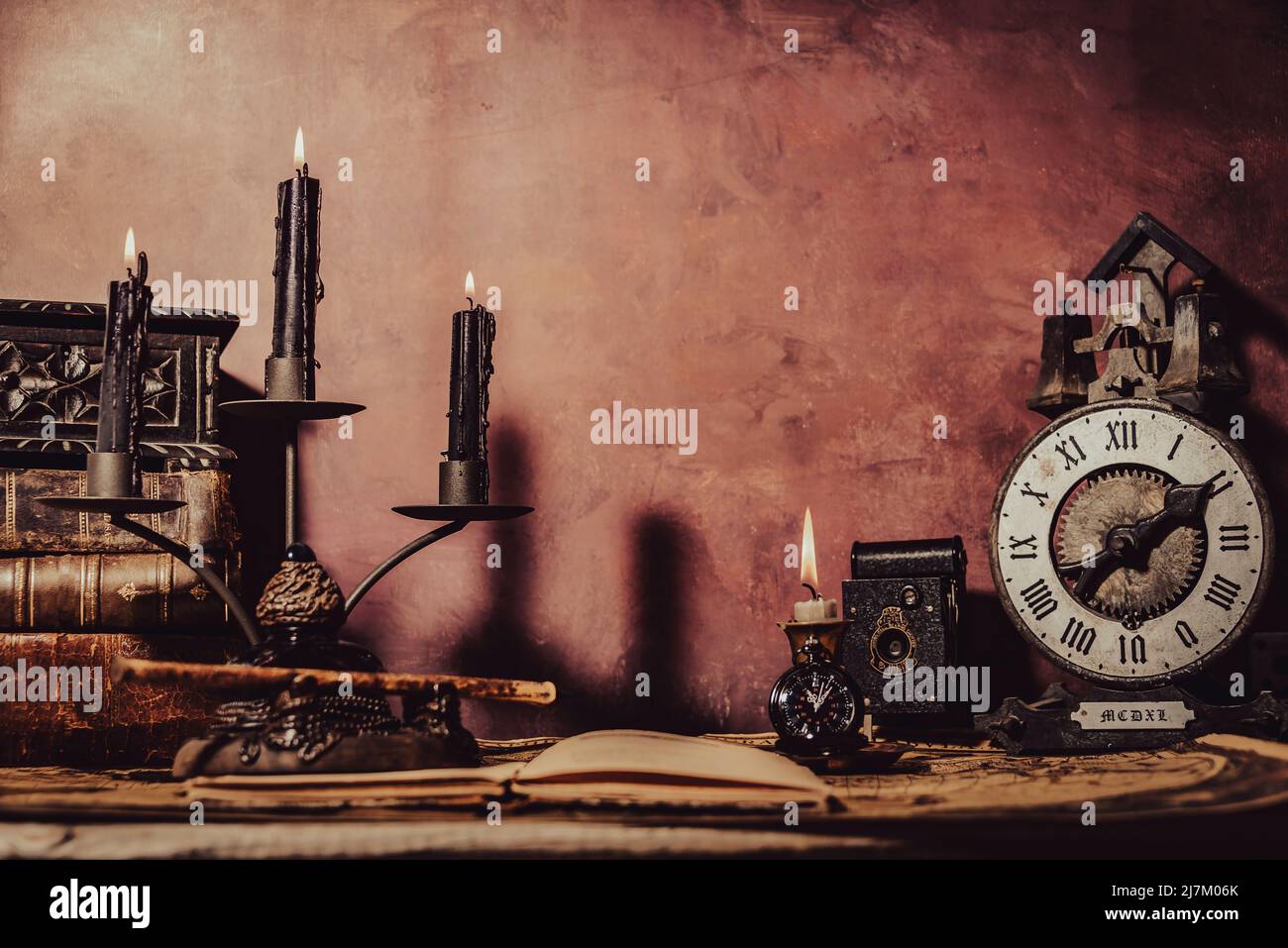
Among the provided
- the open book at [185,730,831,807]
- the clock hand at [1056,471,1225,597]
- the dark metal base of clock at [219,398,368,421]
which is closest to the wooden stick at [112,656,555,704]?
the open book at [185,730,831,807]

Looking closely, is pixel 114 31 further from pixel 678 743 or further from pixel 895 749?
pixel 895 749

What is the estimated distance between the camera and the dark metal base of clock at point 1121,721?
1.45 m

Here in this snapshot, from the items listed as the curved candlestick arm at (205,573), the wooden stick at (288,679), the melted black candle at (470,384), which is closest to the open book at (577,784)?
the wooden stick at (288,679)

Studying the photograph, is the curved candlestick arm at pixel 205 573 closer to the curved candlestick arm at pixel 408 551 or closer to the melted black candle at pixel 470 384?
the curved candlestick arm at pixel 408 551

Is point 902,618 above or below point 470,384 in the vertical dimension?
below

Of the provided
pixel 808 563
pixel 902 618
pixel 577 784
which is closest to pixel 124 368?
pixel 577 784

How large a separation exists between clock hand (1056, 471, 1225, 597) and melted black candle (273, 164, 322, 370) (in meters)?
1.08

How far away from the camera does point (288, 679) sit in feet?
4.06

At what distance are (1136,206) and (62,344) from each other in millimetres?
1719

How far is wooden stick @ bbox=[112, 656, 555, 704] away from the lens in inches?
46.3

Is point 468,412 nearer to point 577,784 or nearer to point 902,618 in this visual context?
point 577,784

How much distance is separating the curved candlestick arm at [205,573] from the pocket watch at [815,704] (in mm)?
675

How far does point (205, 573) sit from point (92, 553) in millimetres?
172

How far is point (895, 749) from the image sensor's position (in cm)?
144
